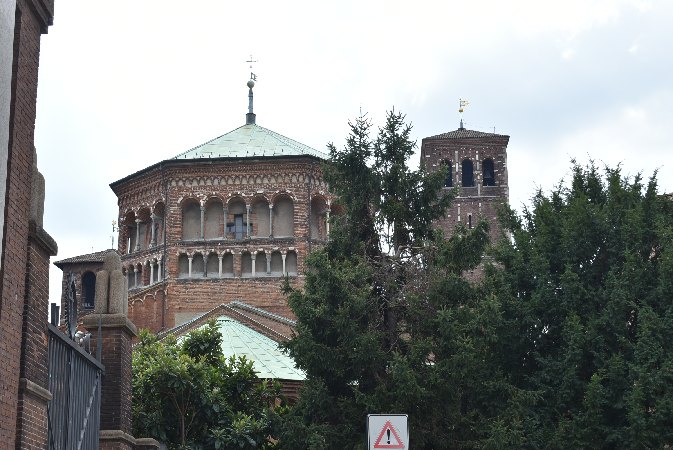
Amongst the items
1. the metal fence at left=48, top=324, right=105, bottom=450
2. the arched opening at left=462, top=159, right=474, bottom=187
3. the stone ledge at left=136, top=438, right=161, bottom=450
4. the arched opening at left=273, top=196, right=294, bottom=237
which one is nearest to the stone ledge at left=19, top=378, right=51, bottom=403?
the metal fence at left=48, top=324, right=105, bottom=450

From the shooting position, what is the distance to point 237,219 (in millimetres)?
43938

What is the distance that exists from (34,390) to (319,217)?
107ft

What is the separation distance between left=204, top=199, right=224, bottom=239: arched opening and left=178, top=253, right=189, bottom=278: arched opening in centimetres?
129

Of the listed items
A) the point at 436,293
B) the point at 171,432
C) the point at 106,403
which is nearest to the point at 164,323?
the point at 171,432

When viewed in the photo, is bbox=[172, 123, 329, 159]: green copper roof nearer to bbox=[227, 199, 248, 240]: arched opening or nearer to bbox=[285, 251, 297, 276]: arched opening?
bbox=[227, 199, 248, 240]: arched opening

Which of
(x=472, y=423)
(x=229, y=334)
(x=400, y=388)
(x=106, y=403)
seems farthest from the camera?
(x=229, y=334)

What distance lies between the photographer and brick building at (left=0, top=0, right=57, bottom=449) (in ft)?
35.6

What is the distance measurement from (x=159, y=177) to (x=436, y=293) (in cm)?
A: 2424

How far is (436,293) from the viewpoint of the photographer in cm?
2308

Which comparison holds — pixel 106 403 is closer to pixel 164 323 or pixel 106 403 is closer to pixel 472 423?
pixel 472 423

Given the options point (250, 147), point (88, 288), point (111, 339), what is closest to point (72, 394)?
point (111, 339)

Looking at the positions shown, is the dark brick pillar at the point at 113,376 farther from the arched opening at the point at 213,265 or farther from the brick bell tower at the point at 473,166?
the brick bell tower at the point at 473,166

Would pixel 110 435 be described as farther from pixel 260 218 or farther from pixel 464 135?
pixel 464 135

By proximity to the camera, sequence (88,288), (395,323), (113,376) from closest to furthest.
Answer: (113,376) → (395,323) → (88,288)
